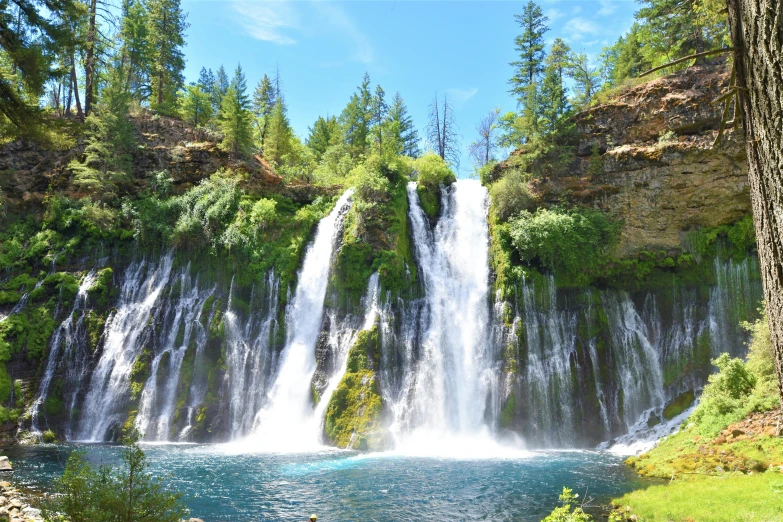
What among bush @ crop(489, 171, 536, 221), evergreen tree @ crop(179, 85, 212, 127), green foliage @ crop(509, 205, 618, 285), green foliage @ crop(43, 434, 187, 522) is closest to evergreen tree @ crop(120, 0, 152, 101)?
evergreen tree @ crop(179, 85, 212, 127)

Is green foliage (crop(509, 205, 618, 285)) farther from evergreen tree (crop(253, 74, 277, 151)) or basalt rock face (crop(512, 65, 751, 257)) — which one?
evergreen tree (crop(253, 74, 277, 151))

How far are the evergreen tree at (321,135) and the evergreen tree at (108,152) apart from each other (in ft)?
75.9

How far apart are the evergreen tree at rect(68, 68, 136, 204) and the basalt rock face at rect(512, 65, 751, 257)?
2545 cm

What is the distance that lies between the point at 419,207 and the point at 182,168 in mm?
15757

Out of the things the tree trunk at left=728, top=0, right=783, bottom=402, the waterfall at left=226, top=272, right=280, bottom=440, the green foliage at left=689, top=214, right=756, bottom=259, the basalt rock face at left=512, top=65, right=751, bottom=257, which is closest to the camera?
the tree trunk at left=728, top=0, right=783, bottom=402

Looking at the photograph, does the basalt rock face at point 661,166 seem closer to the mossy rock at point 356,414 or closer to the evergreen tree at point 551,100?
the evergreen tree at point 551,100

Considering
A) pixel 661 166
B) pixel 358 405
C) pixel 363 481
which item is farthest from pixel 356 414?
pixel 661 166

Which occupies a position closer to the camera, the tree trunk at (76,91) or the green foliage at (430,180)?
the green foliage at (430,180)

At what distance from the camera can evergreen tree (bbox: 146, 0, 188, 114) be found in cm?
4172

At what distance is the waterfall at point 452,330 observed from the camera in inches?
843

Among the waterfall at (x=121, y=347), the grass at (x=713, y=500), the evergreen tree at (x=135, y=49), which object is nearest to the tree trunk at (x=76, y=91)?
the evergreen tree at (x=135, y=49)

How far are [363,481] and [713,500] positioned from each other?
8.74 metres

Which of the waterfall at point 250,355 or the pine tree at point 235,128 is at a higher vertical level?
the pine tree at point 235,128

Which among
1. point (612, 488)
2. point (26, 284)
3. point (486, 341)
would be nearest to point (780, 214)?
point (612, 488)
